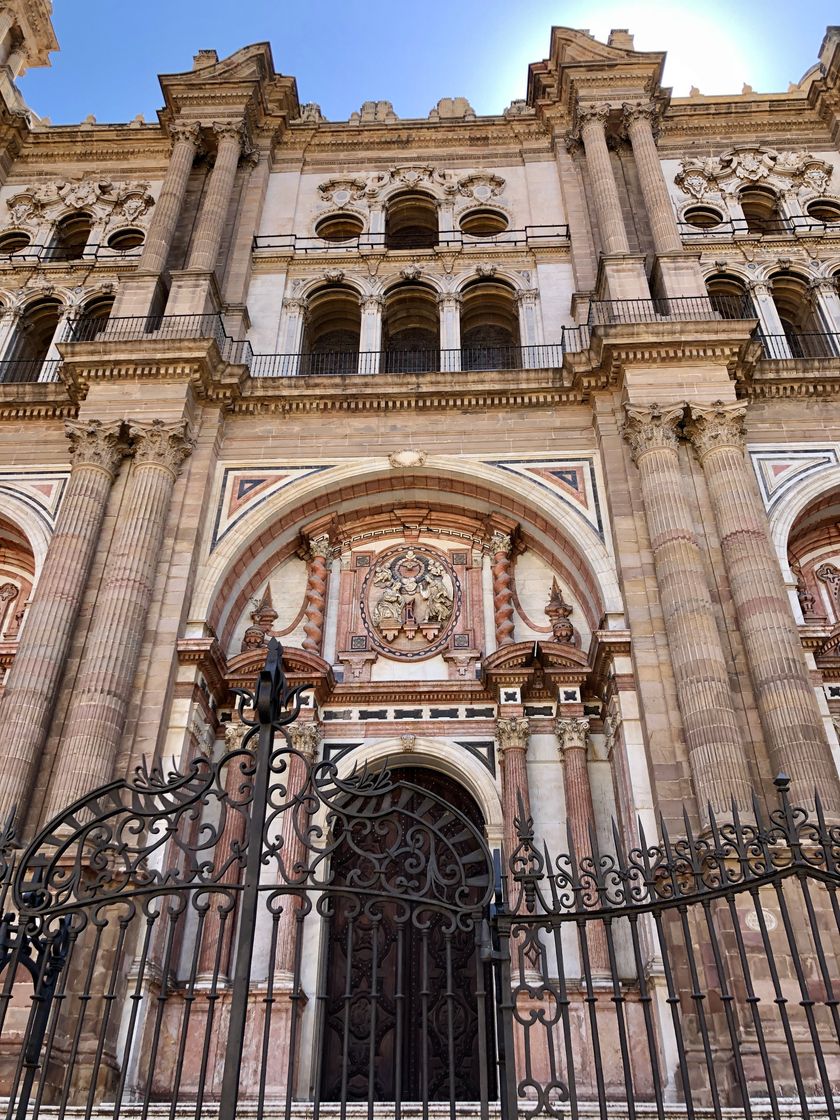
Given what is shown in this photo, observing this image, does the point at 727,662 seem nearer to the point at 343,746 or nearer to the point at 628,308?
the point at 343,746

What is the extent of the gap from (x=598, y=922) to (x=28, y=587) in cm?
1002

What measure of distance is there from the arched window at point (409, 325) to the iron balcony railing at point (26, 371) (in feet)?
19.5

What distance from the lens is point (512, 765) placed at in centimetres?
1279

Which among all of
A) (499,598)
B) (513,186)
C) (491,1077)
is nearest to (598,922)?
(491,1077)

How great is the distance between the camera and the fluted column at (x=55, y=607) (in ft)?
37.3

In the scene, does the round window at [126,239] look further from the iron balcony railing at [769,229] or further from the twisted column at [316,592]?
the iron balcony railing at [769,229]

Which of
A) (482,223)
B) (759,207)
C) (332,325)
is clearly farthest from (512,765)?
(759,207)

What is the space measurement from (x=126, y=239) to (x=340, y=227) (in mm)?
4446

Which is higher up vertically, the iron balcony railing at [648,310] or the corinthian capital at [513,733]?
the iron balcony railing at [648,310]

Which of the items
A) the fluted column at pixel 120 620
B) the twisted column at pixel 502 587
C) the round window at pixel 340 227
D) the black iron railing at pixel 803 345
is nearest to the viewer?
the fluted column at pixel 120 620

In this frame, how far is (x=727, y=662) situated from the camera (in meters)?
11.9

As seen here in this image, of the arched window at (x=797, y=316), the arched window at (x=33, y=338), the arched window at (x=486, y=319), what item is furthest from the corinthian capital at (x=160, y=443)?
the arched window at (x=797, y=316)

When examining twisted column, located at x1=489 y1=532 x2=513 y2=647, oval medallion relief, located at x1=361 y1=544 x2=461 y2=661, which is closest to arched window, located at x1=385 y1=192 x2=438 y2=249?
oval medallion relief, located at x1=361 y1=544 x2=461 y2=661

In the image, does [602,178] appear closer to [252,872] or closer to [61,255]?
[61,255]
